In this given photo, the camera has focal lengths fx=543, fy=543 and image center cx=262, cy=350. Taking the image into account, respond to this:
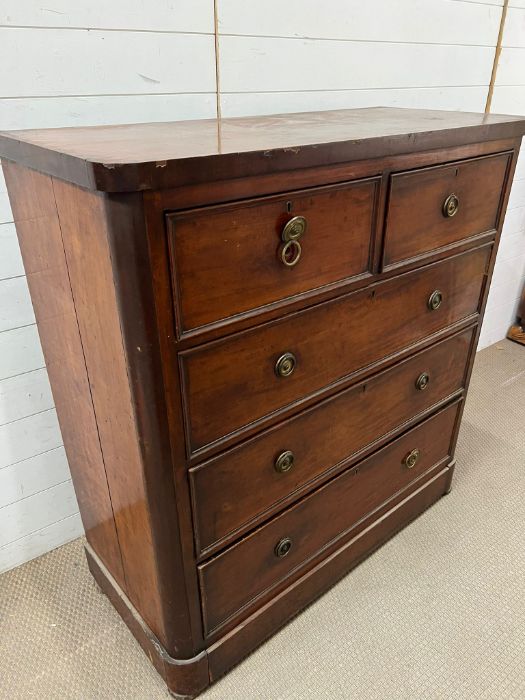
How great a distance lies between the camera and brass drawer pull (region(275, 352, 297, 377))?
1021 millimetres

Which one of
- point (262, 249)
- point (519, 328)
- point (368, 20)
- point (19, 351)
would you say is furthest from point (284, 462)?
point (519, 328)

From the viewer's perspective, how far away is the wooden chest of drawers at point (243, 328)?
81 centimetres

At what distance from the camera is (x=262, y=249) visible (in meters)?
0.90

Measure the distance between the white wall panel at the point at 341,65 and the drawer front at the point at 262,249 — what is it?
0.62 m

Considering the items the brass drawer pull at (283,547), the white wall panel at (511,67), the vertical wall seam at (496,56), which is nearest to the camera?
the brass drawer pull at (283,547)

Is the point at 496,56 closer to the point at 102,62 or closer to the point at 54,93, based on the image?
the point at 102,62

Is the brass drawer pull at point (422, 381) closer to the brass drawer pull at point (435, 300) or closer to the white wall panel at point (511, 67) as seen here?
the brass drawer pull at point (435, 300)

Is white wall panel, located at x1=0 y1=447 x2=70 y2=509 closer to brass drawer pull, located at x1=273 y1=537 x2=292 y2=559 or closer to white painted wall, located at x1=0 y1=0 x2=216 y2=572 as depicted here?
white painted wall, located at x1=0 y1=0 x2=216 y2=572

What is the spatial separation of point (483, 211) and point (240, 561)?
100 cm

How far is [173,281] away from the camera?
2.64 ft

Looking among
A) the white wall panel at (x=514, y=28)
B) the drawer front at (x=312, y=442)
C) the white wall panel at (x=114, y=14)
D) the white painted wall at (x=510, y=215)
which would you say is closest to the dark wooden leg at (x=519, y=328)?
the white painted wall at (x=510, y=215)

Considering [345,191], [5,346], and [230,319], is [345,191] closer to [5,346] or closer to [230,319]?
[230,319]

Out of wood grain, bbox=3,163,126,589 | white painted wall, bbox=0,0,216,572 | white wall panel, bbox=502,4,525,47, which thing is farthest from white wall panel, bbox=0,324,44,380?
white wall panel, bbox=502,4,525,47

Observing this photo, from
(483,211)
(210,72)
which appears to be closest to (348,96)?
(210,72)
